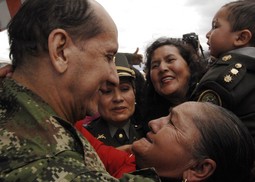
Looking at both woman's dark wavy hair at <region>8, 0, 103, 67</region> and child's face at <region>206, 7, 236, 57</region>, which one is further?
child's face at <region>206, 7, 236, 57</region>

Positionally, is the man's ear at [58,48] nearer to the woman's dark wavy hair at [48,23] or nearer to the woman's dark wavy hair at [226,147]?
the woman's dark wavy hair at [48,23]

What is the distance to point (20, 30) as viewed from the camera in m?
1.41

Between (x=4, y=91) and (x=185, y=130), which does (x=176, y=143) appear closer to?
(x=185, y=130)

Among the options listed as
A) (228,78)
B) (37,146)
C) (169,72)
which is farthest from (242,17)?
(37,146)

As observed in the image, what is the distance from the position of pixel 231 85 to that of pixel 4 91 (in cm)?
131

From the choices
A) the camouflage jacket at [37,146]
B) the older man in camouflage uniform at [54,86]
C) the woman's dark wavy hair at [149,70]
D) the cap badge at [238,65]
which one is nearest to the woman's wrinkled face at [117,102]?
the woman's dark wavy hair at [149,70]

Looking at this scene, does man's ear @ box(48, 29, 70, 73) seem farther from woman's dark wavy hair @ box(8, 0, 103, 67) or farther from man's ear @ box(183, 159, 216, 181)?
man's ear @ box(183, 159, 216, 181)

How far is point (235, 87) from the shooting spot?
203 centimetres

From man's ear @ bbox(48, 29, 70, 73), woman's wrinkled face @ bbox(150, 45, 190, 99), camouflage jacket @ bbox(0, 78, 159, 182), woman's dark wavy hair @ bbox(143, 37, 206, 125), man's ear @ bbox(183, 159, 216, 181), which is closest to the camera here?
camouflage jacket @ bbox(0, 78, 159, 182)

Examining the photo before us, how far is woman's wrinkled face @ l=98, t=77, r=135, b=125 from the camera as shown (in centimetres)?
296

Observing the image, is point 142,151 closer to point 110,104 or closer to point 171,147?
point 171,147

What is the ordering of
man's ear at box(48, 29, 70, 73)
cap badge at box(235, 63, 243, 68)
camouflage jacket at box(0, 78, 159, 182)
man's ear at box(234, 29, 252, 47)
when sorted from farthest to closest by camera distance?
man's ear at box(234, 29, 252, 47)
cap badge at box(235, 63, 243, 68)
man's ear at box(48, 29, 70, 73)
camouflage jacket at box(0, 78, 159, 182)

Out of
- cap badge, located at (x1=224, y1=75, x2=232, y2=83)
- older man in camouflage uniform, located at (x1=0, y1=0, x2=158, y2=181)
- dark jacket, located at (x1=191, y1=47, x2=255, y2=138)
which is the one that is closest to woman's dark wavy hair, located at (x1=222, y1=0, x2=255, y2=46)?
dark jacket, located at (x1=191, y1=47, x2=255, y2=138)

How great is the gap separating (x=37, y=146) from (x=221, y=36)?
1.85m
